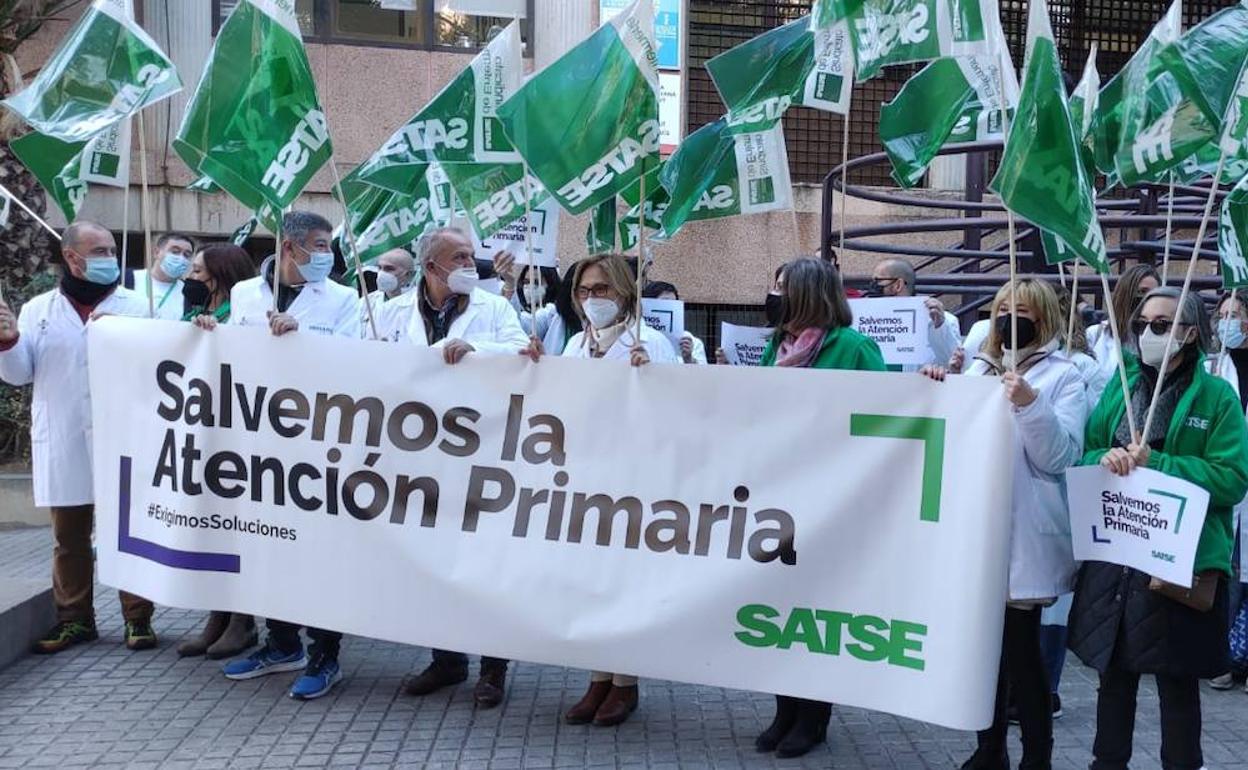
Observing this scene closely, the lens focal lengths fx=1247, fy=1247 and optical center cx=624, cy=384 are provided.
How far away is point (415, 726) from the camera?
17.1 ft

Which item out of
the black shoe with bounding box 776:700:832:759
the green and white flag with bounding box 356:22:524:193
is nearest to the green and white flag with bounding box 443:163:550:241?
the green and white flag with bounding box 356:22:524:193

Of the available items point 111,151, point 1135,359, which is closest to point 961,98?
point 1135,359

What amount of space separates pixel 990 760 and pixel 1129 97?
94.7 inches

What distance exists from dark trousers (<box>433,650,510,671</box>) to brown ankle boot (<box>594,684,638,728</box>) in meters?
0.53

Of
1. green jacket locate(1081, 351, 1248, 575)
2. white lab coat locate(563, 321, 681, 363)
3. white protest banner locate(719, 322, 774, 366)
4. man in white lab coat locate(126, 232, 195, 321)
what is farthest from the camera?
man in white lab coat locate(126, 232, 195, 321)

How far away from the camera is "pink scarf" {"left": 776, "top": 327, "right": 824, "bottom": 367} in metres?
4.70

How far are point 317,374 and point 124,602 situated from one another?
2149 millimetres

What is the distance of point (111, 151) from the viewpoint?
5.84m

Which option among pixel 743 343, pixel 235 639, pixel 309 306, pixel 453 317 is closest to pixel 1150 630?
pixel 453 317

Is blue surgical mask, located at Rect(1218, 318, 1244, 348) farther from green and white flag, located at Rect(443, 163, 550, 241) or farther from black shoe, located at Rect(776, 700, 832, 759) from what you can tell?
green and white flag, located at Rect(443, 163, 550, 241)

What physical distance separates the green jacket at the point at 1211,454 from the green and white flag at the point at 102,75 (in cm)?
421

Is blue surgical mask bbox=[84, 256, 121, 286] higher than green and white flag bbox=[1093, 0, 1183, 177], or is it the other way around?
green and white flag bbox=[1093, 0, 1183, 177]

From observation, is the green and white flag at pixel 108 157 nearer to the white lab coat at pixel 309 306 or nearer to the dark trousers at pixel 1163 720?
the white lab coat at pixel 309 306

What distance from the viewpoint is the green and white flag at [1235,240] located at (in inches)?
186
